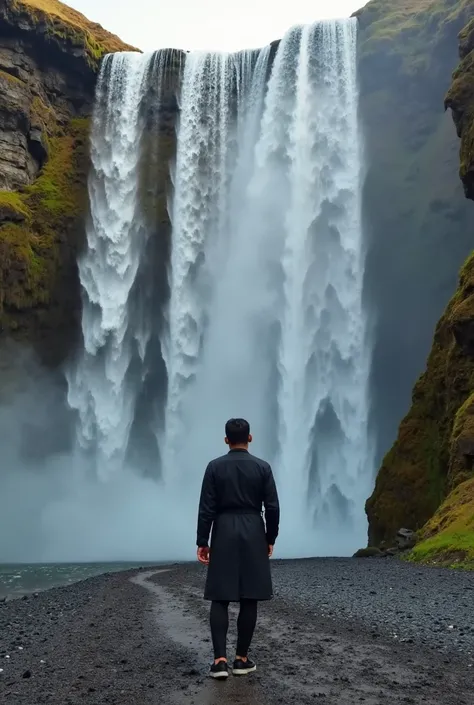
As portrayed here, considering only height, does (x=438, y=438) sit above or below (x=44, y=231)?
below

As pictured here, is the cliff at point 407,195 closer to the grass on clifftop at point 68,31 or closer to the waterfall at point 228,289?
the waterfall at point 228,289

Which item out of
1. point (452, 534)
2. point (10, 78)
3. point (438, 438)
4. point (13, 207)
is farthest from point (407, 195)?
point (452, 534)

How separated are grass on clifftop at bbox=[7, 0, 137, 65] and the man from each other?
5061 centimetres

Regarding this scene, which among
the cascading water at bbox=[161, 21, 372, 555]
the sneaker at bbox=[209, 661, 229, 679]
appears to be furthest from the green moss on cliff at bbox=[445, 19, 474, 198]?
the sneaker at bbox=[209, 661, 229, 679]

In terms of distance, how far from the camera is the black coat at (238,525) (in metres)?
6.04

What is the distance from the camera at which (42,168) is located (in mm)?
48344

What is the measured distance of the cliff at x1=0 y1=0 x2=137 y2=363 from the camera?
44281 mm

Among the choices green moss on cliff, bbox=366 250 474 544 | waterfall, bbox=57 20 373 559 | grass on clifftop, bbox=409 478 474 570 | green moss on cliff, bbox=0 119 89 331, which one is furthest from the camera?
green moss on cliff, bbox=0 119 89 331

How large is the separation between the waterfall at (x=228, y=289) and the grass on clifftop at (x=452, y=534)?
1709cm

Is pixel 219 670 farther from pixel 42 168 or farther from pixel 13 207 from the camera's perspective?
pixel 42 168

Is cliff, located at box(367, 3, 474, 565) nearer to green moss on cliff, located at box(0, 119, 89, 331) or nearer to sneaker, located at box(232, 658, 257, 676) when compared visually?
sneaker, located at box(232, 658, 257, 676)

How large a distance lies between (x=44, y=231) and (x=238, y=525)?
43773 mm

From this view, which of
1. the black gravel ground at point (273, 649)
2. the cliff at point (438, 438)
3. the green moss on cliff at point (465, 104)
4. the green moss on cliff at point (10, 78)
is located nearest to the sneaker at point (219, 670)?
the black gravel ground at point (273, 649)

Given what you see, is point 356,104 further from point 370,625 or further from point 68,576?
point 370,625
